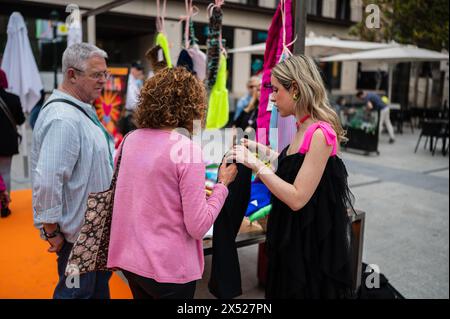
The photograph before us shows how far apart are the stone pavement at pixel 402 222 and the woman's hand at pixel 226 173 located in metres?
1.86

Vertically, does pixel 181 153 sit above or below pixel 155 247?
above

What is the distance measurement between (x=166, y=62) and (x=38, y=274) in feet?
6.83

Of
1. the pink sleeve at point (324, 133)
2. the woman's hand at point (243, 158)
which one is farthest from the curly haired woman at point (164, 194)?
the pink sleeve at point (324, 133)

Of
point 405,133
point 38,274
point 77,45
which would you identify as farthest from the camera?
point 405,133

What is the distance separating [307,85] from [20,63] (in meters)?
4.37

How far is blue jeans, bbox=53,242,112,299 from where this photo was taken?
2.20m

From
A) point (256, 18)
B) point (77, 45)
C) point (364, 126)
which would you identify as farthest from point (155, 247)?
point (256, 18)

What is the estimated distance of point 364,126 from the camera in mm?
9867

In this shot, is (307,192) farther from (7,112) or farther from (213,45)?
(7,112)

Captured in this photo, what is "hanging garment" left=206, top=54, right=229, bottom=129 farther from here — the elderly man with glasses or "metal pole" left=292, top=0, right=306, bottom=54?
the elderly man with glasses

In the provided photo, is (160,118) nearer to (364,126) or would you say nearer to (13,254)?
(13,254)

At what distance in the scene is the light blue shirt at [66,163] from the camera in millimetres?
1923

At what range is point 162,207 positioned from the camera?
60.6 inches
